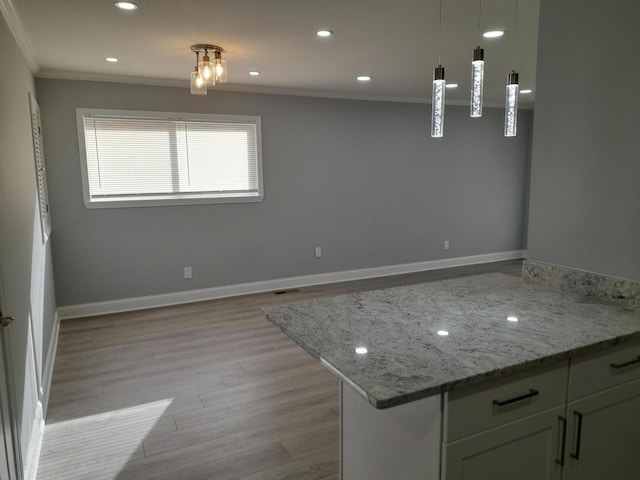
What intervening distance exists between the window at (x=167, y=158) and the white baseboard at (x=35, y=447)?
8.13 ft

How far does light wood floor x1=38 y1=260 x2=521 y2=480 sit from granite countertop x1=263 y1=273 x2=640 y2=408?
93 centimetres

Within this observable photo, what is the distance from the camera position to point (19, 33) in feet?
9.52

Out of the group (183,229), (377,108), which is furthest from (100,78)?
(377,108)

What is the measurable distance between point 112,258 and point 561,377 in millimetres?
4365

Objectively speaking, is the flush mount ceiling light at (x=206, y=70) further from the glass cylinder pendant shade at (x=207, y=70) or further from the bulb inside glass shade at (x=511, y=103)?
the bulb inside glass shade at (x=511, y=103)

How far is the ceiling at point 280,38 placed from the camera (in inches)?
101

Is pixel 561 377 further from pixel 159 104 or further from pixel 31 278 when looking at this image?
pixel 159 104

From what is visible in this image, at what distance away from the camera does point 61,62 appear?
12.5ft

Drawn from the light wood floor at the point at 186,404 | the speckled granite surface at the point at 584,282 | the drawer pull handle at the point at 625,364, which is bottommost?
the light wood floor at the point at 186,404

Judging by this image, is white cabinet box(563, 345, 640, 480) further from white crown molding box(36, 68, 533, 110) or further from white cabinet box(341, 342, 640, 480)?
white crown molding box(36, 68, 533, 110)

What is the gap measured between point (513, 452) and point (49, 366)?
323cm

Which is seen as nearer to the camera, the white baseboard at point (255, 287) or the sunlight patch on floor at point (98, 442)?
the sunlight patch on floor at point (98, 442)

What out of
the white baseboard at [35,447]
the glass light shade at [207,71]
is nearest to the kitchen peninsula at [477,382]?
the white baseboard at [35,447]

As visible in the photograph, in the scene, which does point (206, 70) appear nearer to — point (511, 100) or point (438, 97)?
point (438, 97)
